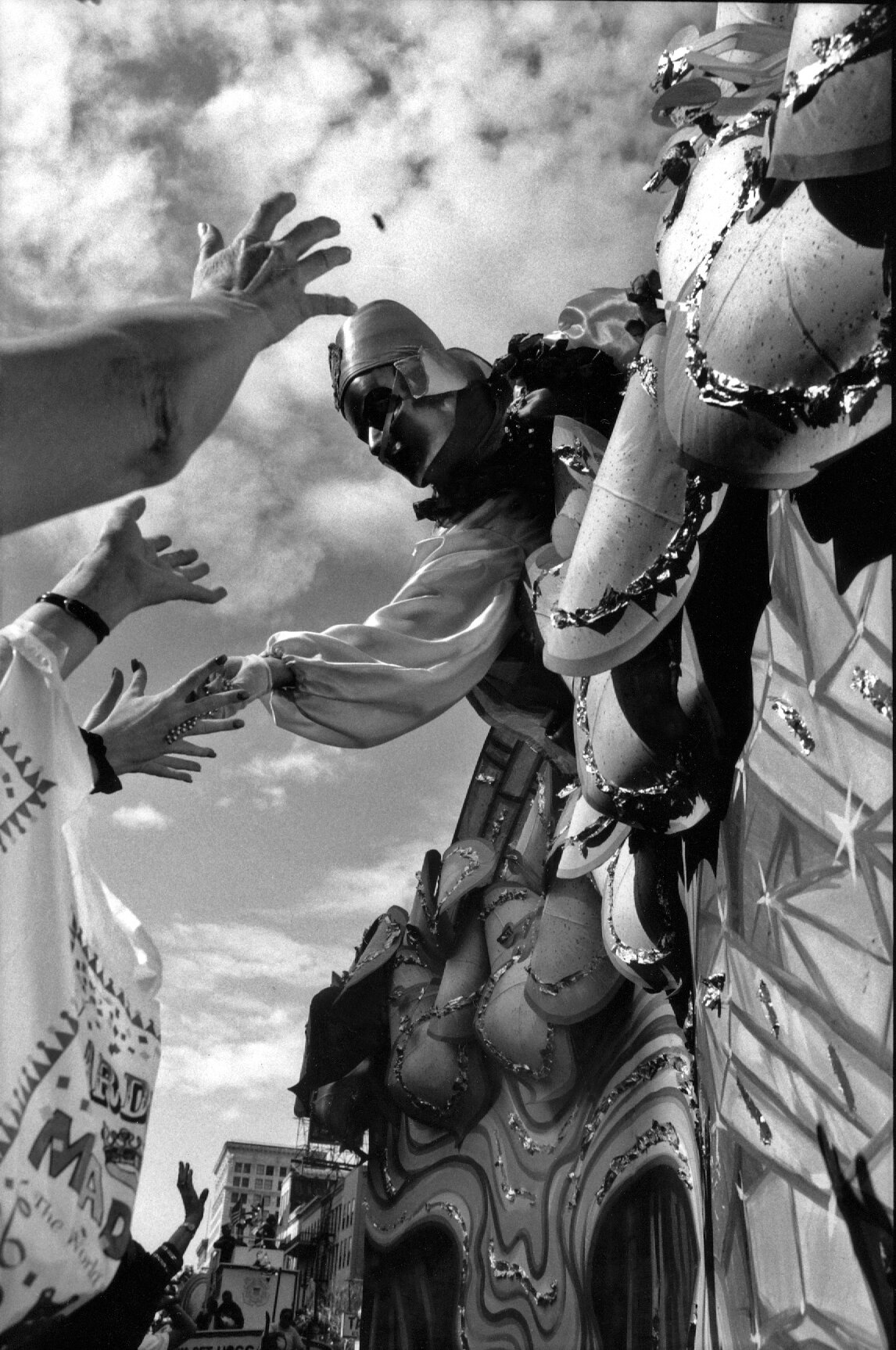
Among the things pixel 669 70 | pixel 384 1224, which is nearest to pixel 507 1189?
pixel 384 1224

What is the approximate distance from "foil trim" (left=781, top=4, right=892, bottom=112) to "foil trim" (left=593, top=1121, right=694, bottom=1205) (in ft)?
5.81

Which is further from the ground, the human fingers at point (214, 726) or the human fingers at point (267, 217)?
the human fingers at point (214, 726)

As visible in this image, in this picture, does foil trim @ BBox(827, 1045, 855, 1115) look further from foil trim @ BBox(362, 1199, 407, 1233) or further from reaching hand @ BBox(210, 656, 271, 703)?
foil trim @ BBox(362, 1199, 407, 1233)

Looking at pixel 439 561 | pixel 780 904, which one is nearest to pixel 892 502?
pixel 780 904

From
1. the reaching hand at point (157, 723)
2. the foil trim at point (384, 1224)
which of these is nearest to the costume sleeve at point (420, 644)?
the reaching hand at point (157, 723)

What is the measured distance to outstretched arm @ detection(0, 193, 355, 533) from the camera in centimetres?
61

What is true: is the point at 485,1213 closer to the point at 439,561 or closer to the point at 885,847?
the point at 439,561

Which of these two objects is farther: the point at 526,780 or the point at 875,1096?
the point at 526,780

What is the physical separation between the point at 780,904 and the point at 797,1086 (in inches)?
7.1

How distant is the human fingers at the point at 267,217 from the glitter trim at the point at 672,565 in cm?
62

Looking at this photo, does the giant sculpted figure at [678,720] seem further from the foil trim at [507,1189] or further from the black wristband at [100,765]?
the black wristband at [100,765]

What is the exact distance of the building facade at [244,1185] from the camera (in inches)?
162

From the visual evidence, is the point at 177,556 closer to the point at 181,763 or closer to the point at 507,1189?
the point at 181,763

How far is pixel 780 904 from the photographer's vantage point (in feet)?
4.09
